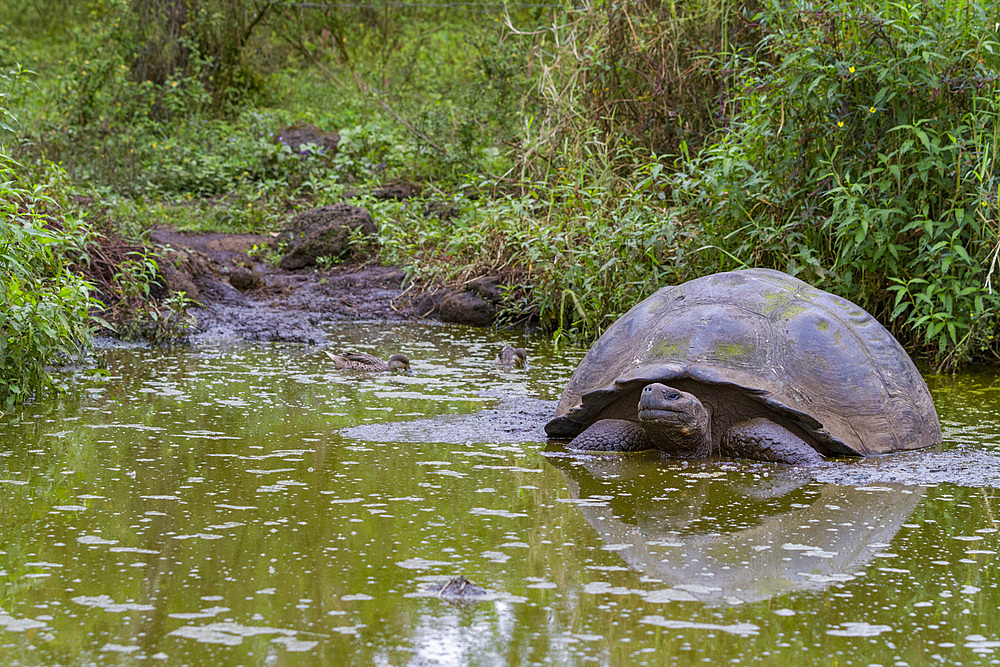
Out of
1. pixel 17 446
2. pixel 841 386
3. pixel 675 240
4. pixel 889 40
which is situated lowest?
pixel 17 446

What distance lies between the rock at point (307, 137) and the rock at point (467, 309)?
5.10 m

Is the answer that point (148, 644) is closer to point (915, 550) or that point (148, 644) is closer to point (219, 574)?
point (219, 574)

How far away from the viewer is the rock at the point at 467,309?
8.38 metres

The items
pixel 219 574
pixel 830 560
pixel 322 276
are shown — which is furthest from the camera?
pixel 322 276

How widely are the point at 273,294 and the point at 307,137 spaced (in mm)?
5011

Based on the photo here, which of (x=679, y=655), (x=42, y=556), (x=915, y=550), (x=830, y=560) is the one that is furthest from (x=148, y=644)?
(x=915, y=550)

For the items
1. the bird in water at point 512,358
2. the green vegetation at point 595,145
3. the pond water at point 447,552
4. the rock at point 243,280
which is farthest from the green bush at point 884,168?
the rock at point 243,280

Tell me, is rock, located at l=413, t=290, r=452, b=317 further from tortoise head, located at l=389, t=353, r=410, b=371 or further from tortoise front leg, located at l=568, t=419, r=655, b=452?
tortoise front leg, located at l=568, t=419, r=655, b=452

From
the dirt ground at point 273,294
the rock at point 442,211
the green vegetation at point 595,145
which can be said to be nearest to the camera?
the green vegetation at point 595,145

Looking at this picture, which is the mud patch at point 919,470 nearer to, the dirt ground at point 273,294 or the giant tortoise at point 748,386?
the giant tortoise at point 748,386

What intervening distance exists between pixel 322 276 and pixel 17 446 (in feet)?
18.5

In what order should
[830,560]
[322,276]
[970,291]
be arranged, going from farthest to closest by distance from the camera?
1. [322,276]
2. [970,291]
3. [830,560]

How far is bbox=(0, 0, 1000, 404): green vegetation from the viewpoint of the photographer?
6148 millimetres

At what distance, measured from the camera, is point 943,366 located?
6.23 meters
